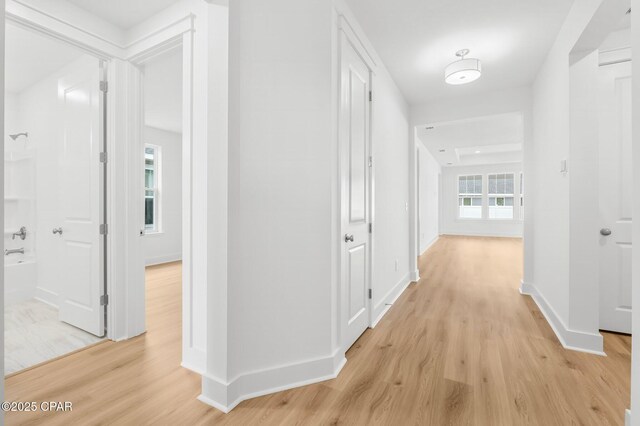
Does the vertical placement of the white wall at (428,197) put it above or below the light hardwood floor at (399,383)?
above

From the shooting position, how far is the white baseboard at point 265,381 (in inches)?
63.3

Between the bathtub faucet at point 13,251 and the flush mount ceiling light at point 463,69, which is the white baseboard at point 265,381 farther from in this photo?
the bathtub faucet at point 13,251

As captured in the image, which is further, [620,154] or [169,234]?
[169,234]

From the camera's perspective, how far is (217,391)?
1622 millimetres

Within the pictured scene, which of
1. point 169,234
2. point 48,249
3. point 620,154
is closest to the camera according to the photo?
point 620,154

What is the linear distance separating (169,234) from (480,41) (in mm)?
6306

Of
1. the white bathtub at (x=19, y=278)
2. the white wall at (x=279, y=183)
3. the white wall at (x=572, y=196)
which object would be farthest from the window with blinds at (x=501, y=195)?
the white bathtub at (x=19, y=278)

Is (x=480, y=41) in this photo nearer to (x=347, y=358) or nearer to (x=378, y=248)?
(x=378, y=248)

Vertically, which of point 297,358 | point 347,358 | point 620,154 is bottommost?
point 347,358

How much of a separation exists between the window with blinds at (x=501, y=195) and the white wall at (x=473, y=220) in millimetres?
137

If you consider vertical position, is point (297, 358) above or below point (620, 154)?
below

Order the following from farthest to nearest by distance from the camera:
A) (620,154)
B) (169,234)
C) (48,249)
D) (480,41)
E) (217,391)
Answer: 1. (169,234)
2. (48,249)
3. (480,41)
4. (620,154)
5. (217,391)

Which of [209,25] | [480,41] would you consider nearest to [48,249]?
[209,25]

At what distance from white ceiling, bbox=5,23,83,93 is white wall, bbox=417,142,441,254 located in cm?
616
